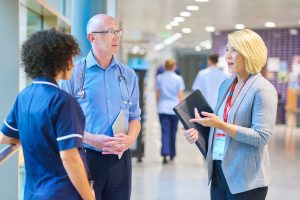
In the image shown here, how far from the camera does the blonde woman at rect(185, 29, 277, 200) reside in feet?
7.52

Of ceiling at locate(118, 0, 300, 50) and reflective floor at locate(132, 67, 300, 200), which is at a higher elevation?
ceiling at locate(118, 0, 300, 50)

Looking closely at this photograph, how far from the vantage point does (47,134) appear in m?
1.79

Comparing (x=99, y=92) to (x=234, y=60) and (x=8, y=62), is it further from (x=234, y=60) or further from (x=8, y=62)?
(x=8, y=62)

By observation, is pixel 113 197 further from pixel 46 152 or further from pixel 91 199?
pixel 46 152

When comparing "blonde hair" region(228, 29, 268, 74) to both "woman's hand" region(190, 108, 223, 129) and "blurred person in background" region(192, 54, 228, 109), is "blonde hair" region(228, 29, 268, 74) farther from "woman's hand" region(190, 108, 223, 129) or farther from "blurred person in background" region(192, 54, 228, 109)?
"blurred person in background" region(192, 54, 228, 109)

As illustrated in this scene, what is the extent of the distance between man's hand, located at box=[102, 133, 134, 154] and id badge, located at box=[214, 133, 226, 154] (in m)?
0.49

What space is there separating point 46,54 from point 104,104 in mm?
730

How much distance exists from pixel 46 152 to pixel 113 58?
95 centimetres

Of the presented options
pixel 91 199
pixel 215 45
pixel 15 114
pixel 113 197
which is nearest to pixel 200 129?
pixel 113 197

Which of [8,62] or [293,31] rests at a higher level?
[293,31]

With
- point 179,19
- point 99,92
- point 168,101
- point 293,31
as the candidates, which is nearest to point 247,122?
point 99,92

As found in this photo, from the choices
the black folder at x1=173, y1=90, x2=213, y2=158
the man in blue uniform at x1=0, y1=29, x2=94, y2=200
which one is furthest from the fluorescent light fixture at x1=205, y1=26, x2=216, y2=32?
the man in blue uniform at x1=0, y1=29, x2=94, y2=200

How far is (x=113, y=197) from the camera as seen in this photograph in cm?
250

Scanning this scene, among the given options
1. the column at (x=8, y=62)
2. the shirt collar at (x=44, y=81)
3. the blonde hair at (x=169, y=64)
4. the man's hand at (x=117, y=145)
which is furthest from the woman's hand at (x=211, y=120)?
the blonde hair at (x=169, y=64)
